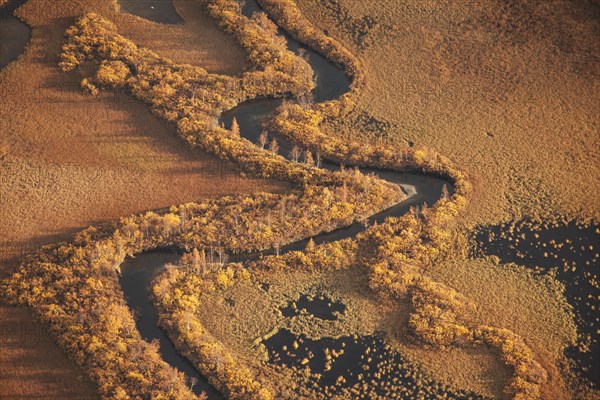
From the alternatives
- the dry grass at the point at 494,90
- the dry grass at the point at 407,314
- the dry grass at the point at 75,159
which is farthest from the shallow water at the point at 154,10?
the dry grass at the point at 407,314

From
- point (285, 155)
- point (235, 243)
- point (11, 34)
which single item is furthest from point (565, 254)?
point (11, 34)

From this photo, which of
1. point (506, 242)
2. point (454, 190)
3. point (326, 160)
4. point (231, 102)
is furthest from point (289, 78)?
point (506, 242)

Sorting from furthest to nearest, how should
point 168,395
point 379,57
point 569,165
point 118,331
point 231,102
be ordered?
point 379,57 < point 231,102 < point 569,165 < point 118,331 < point 168,395

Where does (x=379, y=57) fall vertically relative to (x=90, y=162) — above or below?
above

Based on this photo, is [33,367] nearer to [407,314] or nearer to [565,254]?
[407,314]

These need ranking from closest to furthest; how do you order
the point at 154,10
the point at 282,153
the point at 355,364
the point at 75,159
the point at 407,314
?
the point at 355,364 < the point at 407,314 < the point at 75,159 < the point at 282,153 < the point at 154,10

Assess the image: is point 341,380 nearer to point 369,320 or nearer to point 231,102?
point 369,320

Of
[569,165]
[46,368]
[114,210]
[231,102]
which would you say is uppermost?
[569,165]
